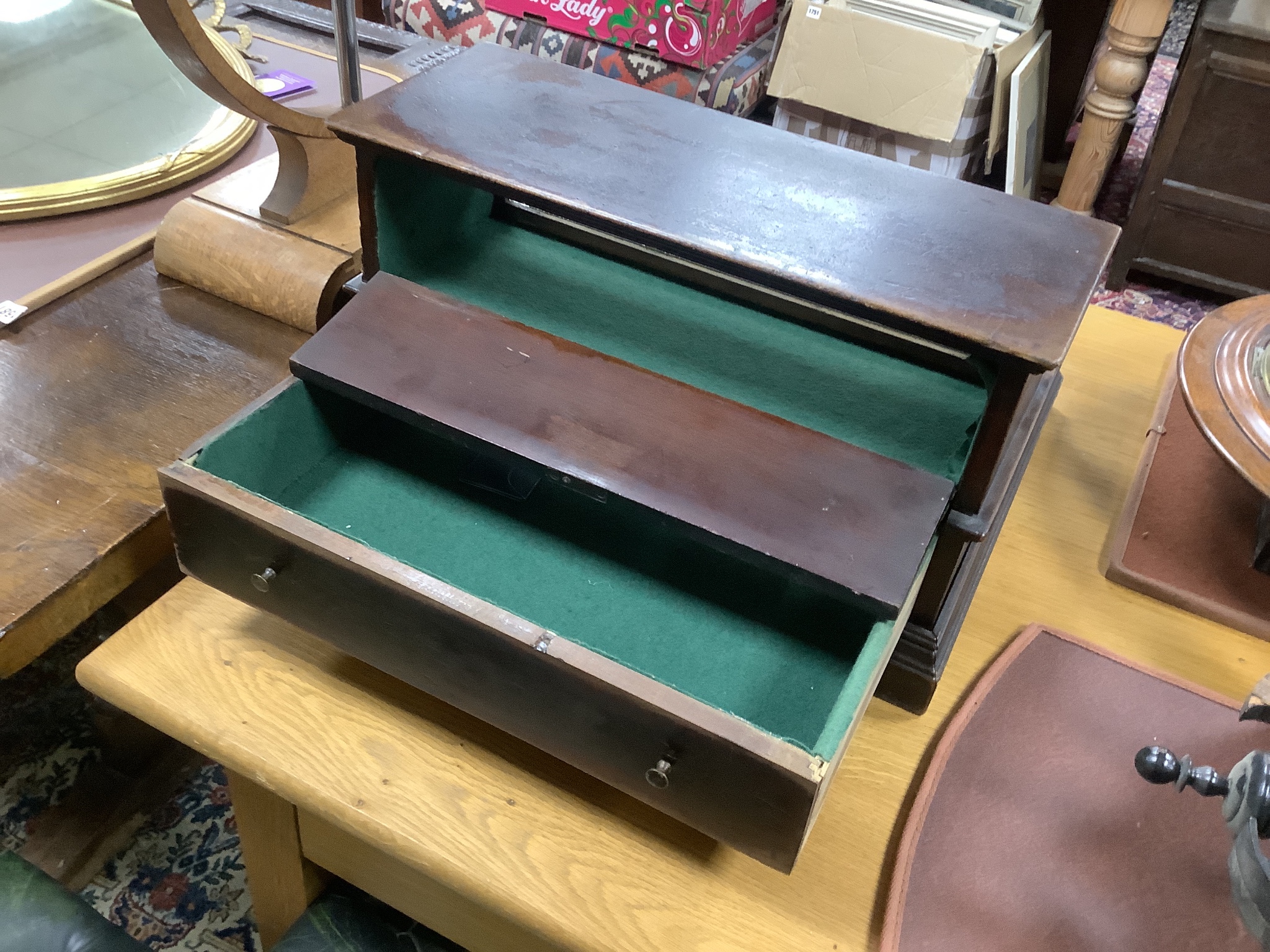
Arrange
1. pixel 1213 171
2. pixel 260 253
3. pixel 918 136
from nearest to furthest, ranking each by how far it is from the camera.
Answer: pixel 260 253 → pixel 1213 171 → pixel 918 136

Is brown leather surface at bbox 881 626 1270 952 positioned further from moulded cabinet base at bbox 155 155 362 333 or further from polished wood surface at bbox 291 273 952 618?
moulded cabinet base at bbox 155 155 362 333

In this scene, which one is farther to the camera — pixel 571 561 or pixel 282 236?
pixel 282 236

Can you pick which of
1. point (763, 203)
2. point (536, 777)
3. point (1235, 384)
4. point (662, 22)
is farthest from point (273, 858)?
point (662, 22)

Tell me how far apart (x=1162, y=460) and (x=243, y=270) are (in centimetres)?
94

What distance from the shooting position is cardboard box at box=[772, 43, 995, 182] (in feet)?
6.33

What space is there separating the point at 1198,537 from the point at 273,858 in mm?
872

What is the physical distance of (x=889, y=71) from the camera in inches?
75.6

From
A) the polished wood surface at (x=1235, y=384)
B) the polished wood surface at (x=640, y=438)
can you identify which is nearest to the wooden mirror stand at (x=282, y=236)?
the polished wood surface at (x=640, y=438)

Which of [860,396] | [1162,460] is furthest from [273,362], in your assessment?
[1162,460]

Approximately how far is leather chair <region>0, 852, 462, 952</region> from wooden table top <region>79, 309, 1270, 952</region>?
87 mm

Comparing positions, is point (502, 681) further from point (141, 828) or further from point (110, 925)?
point (141, 828)

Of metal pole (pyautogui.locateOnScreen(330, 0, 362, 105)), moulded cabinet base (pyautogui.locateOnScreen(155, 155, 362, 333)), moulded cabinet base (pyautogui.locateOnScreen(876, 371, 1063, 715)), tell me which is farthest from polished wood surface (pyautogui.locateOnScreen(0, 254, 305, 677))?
moulded cabinet base (pyautogui.locateOnScreen(876, 371, 1063, 715))

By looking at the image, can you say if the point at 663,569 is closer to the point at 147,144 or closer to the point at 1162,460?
the point at 1162,460

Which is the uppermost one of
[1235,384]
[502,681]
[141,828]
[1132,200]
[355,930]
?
[1235,384]
